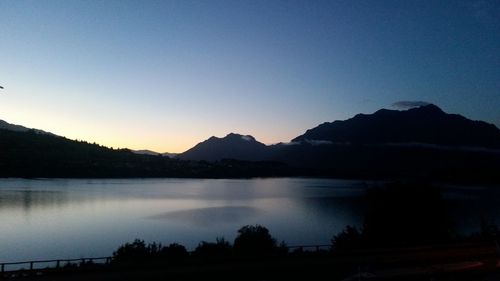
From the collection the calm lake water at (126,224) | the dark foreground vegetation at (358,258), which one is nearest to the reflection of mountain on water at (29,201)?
the calm lake water at (126,224)

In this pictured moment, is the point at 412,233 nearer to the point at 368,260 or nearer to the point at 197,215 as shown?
the point at 368,260

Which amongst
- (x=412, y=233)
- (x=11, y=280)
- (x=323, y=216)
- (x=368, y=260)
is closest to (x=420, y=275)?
(x=368, y=260)

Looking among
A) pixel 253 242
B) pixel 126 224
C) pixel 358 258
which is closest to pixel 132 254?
pixel 253 242

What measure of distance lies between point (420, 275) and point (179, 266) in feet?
41.3

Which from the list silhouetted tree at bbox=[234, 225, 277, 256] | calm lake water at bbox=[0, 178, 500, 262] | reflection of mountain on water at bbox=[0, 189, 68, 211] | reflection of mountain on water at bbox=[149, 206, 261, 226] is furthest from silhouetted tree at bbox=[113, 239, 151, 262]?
reflection of mountain on water at bbox=[0, 189, 68, 211]

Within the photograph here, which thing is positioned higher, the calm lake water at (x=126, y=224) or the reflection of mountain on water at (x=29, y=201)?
the reflection of mountain on water at (x=29, y=201)

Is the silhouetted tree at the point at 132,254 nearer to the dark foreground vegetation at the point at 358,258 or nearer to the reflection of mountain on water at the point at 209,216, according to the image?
the dark foreground vegetation at the point at 358,258

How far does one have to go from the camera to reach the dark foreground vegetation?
21.6 meters

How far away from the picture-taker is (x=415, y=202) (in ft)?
142

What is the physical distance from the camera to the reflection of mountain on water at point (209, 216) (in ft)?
301

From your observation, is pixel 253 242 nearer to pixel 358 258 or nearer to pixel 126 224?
pixel 358 258

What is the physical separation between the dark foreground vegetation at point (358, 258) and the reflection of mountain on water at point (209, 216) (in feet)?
166

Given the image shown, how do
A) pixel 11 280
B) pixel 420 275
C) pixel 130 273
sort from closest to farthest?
pixel 420 275 → pixel 11 280 → pixel 130 273

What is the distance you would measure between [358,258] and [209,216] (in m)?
75.9
